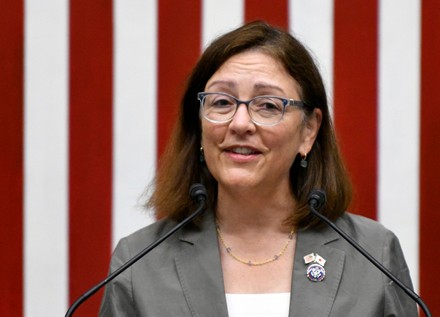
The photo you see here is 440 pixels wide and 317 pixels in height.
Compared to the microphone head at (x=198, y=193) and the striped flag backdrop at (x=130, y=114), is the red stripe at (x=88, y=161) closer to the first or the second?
the striped flag backdrop at (x=130, y=114)

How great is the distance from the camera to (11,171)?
296 centimetres

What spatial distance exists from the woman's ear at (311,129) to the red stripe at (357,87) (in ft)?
1.89

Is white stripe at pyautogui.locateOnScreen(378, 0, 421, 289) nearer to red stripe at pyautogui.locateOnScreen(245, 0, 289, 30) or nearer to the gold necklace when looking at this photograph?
red stripe at pyautogui.locateOnScreen(245, 0, 289, 30)

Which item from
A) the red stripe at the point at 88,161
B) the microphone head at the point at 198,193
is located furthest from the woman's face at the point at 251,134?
the red stripe at the point at 88,161

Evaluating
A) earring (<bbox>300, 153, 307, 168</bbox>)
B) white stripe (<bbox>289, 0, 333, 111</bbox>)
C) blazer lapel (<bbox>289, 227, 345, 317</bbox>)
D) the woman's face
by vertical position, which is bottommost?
A: blazer lapel (<bbox>289, 227, 345, 317</bbox>)

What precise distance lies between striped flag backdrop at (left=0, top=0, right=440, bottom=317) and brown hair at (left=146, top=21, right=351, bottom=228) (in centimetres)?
53

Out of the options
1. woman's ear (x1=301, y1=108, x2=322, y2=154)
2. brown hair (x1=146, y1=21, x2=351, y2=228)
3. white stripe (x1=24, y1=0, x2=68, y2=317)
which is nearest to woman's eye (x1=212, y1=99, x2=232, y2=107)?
brown hair (x1=146, y1=21, x2=351, y2=228)

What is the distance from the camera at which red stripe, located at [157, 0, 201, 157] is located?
9.73ft

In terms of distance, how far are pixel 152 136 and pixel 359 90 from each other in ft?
2.15

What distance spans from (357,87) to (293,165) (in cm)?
64

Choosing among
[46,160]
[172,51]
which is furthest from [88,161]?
[172,51]

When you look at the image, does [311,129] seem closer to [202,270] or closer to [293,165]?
[293,165]

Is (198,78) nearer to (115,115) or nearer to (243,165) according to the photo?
(243,165)
